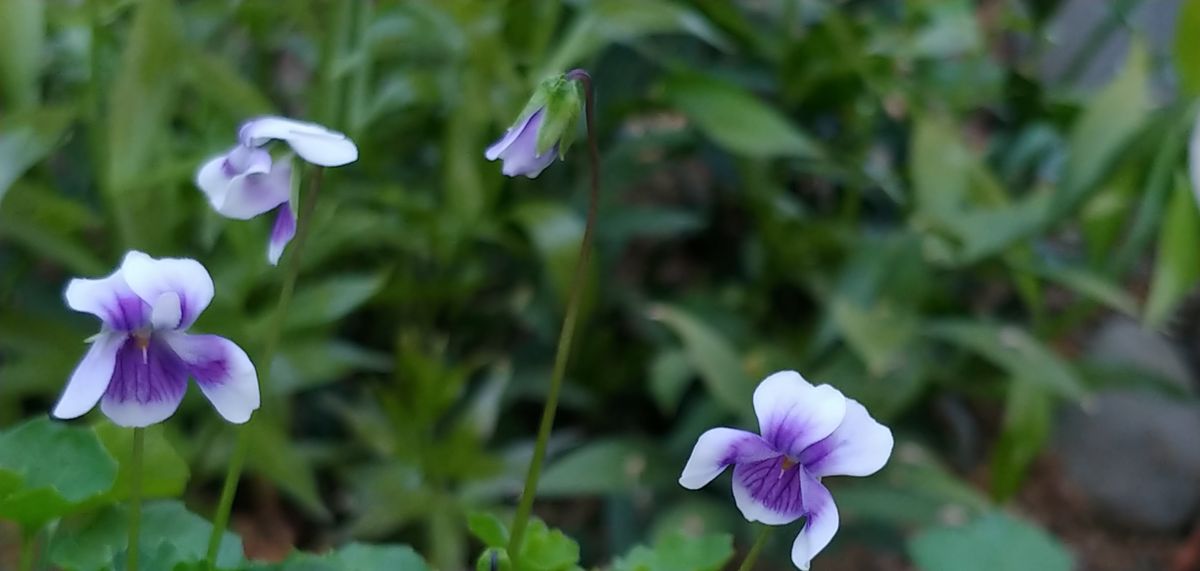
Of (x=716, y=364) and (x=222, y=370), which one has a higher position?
(x=222, y=370)

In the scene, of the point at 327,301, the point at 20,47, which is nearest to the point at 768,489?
the point at 327,301

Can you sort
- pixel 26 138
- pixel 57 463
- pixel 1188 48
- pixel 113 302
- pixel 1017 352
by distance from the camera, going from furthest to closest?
pixel 1017 352
pixel 1188 48
pixel 26 138
pixel 57 463
pixel 113 302

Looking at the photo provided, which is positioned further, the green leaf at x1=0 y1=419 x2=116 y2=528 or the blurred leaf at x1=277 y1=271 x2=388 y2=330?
the blurred leaf at x1=277 y1=271 x2=388 y2=330

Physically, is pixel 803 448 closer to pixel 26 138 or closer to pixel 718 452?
pixel 718 452

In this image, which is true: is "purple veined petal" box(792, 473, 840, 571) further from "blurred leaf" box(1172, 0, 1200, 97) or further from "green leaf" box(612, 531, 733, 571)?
"blurred leaf" box(1172, 0, 1200, 97)

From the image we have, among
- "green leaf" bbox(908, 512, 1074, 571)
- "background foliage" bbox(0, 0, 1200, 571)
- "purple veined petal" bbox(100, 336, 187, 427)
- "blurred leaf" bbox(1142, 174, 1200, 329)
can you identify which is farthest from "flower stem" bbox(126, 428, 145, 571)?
"blurred leaf" bbox(1142, 174, 1200, 329)

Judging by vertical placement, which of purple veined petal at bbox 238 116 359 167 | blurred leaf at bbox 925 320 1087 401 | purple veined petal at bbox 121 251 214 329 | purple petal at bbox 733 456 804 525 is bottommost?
blurred leaf at bbox 925 320 1087 401
